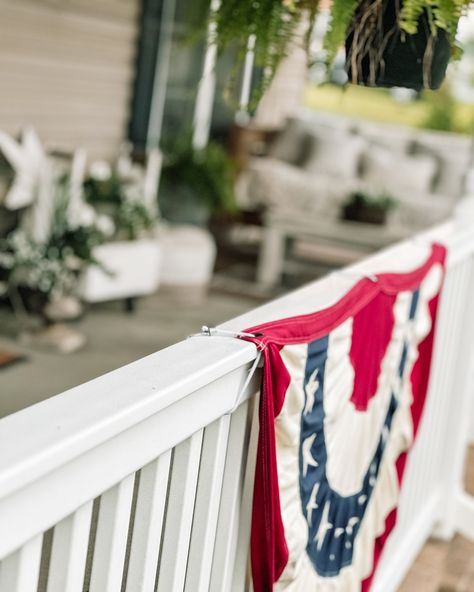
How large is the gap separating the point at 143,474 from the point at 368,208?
5.43m

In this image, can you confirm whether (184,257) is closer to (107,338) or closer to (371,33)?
(107,338)

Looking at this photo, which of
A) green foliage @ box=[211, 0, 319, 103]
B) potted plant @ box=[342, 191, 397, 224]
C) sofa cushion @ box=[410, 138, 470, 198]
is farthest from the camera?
sofa cushion @ box=[410, 138, 470, 198]

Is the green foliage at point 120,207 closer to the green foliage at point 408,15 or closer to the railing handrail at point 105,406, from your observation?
the green foliage at point 408,15

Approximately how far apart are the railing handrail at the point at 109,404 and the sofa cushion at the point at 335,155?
6201mm

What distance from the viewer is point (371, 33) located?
1.67 meters

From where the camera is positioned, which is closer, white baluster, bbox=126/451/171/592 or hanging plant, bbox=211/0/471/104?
white baluster, bbox=126/451/171/592

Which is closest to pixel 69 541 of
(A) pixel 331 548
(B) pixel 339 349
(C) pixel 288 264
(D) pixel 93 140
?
(B) pixel 339 349

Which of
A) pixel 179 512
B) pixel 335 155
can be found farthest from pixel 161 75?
pixel 179 512

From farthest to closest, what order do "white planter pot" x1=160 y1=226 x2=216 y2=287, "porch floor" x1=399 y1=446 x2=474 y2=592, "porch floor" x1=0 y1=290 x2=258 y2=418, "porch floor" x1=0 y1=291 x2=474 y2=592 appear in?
1. "white planter pot" x1=160 y1=226 x2=216 y2=287
2. "porch floor" x1=0 y1=290 x2=258 y2=418
3. "porch floor" x1=0 y1=291 x2=474 y2=592
4. "porch floor" x1=399 y1=446 x2=474 y2=592

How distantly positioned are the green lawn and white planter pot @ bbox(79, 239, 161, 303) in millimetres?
5462

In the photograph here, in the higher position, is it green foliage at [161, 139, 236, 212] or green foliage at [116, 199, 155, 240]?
green foliage at [161, 139, 236, 212]

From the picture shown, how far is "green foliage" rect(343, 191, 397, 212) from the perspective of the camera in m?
6.43

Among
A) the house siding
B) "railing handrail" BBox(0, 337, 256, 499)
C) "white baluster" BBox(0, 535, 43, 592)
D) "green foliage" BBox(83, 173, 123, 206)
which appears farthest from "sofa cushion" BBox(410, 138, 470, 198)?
"white baluster" BBox(0, 535, 43, 592)

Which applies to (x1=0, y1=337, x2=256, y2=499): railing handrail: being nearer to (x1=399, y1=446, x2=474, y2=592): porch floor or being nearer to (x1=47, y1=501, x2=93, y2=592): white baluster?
(x1=47, y1=501, x2=93, y2=592): white baluster
